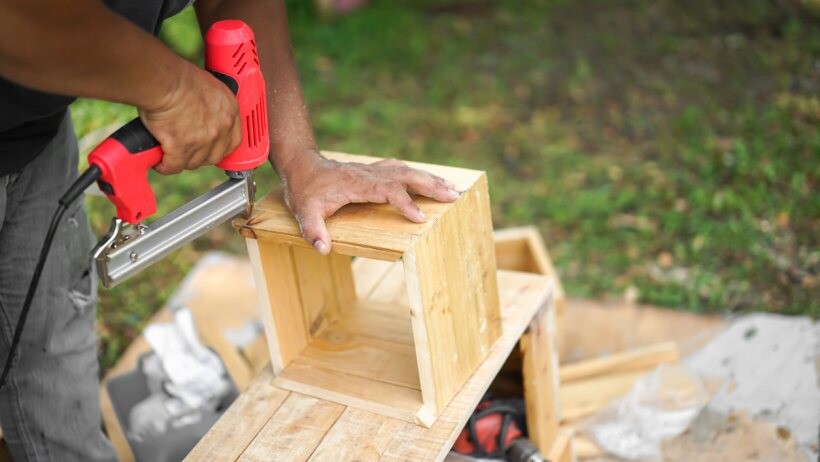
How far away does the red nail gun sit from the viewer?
1.49m

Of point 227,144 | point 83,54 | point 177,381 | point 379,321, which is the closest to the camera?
point 83,54

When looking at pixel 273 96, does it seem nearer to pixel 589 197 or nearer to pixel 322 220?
pixel 322 220

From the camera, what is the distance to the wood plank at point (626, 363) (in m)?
2.76

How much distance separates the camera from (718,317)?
10.1ft

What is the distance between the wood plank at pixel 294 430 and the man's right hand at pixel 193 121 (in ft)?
2.10

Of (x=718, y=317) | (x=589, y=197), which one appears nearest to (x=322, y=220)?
(x=718, y=317)

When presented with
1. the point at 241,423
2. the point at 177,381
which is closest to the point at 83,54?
the point at 241,423

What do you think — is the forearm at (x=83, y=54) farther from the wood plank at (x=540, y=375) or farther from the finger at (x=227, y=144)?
the wood plank at (x=540, y=375)

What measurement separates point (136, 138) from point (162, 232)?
216 mm

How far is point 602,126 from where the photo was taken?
444 centimetres

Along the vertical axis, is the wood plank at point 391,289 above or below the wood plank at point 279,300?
below


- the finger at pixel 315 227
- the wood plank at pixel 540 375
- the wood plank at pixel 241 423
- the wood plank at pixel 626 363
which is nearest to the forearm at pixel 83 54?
the finger at pixel 315 227

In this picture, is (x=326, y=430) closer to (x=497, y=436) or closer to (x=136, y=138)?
(x=497, y=436)

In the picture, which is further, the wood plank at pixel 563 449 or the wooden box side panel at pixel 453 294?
the wood plank at pixel 563 449
